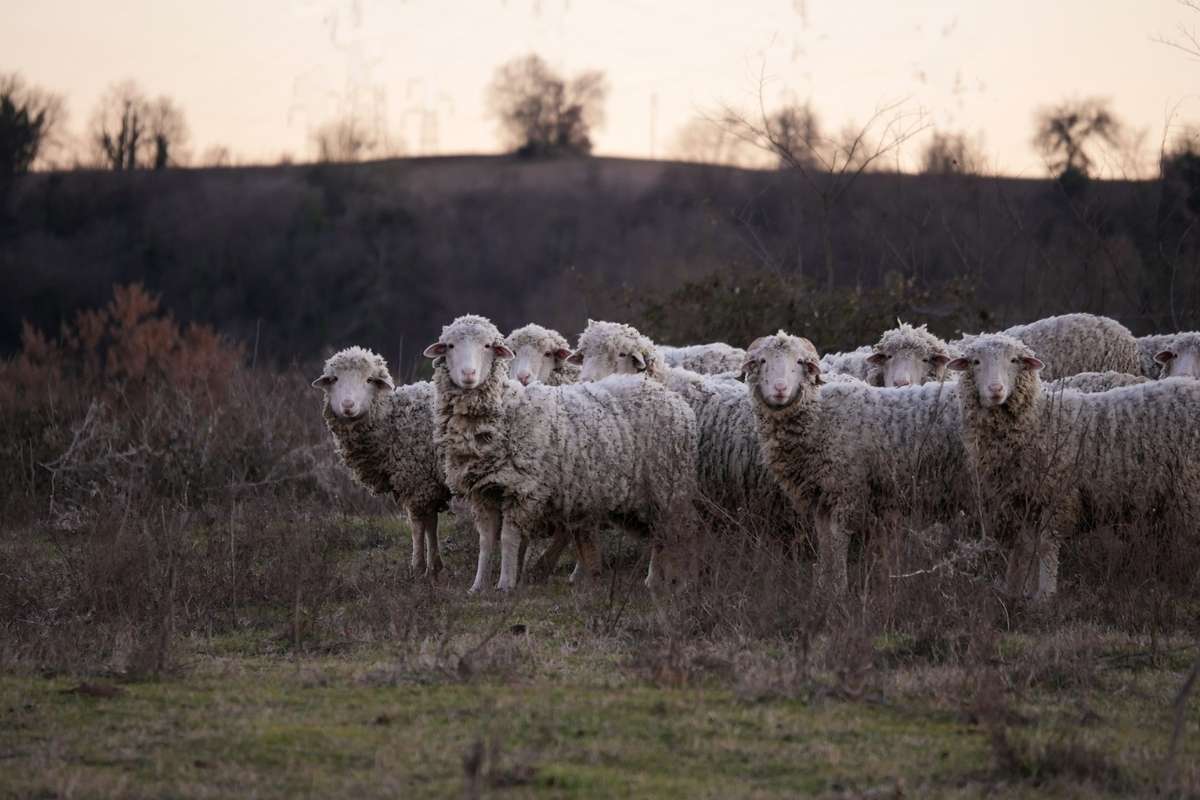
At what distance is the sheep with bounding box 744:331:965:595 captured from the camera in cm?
926

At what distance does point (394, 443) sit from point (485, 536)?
1.39m

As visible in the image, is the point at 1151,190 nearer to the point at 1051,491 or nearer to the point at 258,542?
the point at 1051,491

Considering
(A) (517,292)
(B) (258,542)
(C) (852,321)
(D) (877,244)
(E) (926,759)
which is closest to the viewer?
(E) (926,759)

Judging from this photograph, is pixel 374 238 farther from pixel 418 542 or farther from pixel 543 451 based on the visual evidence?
pixel 543 451

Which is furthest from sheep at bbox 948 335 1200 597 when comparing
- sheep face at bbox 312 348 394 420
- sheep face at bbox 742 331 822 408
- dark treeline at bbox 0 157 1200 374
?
dark treeline at bbox 0 157 1200 374

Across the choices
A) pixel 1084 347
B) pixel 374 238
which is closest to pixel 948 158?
pixel 1084 347

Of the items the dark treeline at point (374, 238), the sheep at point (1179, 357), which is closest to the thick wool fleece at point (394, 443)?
the sheep at point (1179, 357)

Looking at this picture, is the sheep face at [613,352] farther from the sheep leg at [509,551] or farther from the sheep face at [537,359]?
the sheep leg at [509,551]

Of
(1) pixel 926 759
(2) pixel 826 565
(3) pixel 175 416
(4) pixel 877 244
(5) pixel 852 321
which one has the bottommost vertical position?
(1) pixel 926 759

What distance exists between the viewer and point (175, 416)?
14.4 m

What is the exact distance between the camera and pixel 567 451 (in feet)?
31.7

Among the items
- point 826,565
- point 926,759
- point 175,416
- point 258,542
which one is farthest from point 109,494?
point 926,759

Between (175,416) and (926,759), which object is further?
(175,416)

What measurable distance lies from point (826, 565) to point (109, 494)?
282 inches
